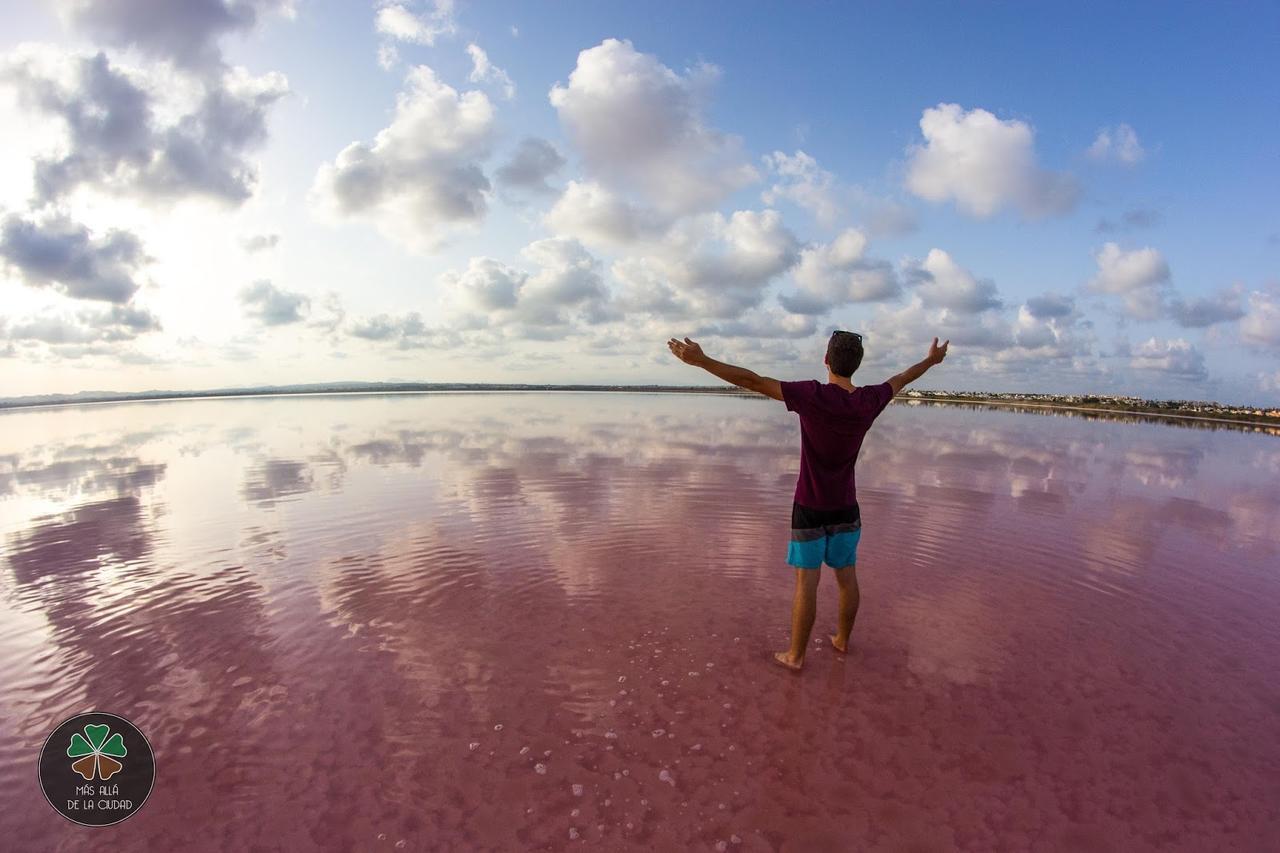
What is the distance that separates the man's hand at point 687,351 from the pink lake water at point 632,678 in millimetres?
3033

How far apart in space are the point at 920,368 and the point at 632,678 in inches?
163

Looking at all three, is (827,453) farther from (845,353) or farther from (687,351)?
(687,351)

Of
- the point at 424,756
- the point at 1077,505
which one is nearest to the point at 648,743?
the point at 424,756

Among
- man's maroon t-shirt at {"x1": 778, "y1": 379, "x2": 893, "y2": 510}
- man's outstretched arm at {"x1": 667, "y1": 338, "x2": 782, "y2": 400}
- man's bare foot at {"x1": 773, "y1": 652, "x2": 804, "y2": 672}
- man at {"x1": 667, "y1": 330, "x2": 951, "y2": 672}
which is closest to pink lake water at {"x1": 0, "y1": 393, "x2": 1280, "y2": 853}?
man's bare foot at {"x1": 773, "y1": 652, "x2": 804, "y2": 672}

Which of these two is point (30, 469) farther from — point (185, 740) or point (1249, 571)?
point (1249, 571)

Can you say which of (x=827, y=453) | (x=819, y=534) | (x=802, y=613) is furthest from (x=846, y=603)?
(x=827, y=453)

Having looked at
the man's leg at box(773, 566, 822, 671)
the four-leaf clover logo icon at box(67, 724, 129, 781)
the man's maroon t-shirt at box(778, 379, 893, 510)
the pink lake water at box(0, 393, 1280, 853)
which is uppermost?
the man's maroon t-shirt at box(778, 379, 893, 510)

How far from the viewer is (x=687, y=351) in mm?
4781

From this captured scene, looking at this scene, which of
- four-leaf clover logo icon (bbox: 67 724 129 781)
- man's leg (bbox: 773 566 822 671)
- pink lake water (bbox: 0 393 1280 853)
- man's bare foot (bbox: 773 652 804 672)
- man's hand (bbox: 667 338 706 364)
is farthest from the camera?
man's bare foot (bbox: 773 652 804 672)

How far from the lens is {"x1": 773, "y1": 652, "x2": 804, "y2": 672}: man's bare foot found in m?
5.59

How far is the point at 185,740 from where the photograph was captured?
440cm

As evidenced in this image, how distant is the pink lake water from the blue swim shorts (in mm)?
1184

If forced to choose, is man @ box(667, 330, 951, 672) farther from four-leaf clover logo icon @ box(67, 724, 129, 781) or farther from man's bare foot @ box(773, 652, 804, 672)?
four-leaf clover logo icon @ box(67, 724, 129, 781)

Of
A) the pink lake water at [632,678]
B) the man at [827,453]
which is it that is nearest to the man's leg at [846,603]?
the man at [827,453]
